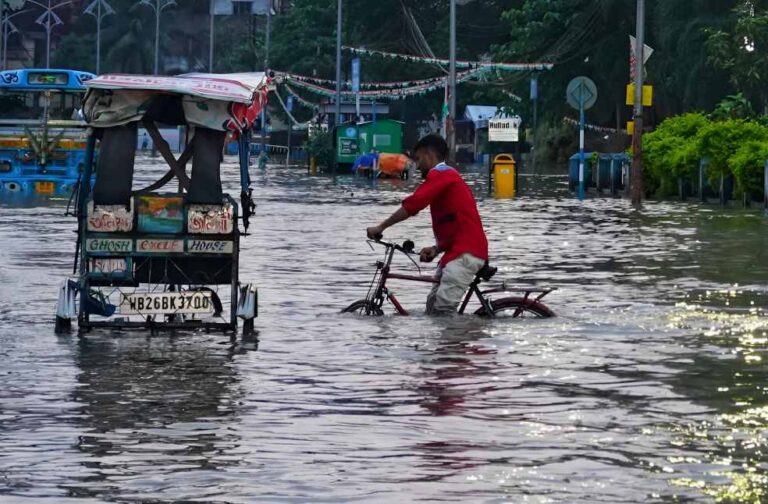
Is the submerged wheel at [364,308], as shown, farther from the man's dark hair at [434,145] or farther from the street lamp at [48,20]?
the street lamp at [48,20]

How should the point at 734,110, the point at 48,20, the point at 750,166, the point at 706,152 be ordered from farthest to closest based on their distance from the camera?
the point at 48,20 → the point at 734,110 → the point at 706,152 → the point at 750,166

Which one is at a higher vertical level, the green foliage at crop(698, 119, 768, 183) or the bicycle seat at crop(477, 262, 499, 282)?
the green foliage at crop(698, 119, 768, 183)

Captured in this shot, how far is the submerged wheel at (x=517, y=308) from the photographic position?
54.1 feet

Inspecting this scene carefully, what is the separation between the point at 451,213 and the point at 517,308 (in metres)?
1.02

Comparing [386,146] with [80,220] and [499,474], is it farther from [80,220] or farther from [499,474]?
[499,474]

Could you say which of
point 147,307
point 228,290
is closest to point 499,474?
point 147,307

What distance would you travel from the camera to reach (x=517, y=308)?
16.5 metres

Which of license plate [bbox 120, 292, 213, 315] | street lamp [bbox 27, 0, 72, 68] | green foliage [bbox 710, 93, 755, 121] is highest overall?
street lamp [bbox 27, 0, 72, 68]

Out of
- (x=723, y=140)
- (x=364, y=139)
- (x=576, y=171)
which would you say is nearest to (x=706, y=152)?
(x=723, y=140)

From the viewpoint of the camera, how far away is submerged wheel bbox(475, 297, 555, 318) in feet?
54.1

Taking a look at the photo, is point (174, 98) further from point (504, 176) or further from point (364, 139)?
point (364, 139)

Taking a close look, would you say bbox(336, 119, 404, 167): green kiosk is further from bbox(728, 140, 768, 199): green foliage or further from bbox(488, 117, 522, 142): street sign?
bbox(728, 140, 768, 199): green foliage

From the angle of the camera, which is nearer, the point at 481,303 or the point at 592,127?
the point at 481,303

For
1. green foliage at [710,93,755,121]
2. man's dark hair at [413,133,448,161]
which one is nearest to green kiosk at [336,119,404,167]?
green foliage at [710,93,755,121]
